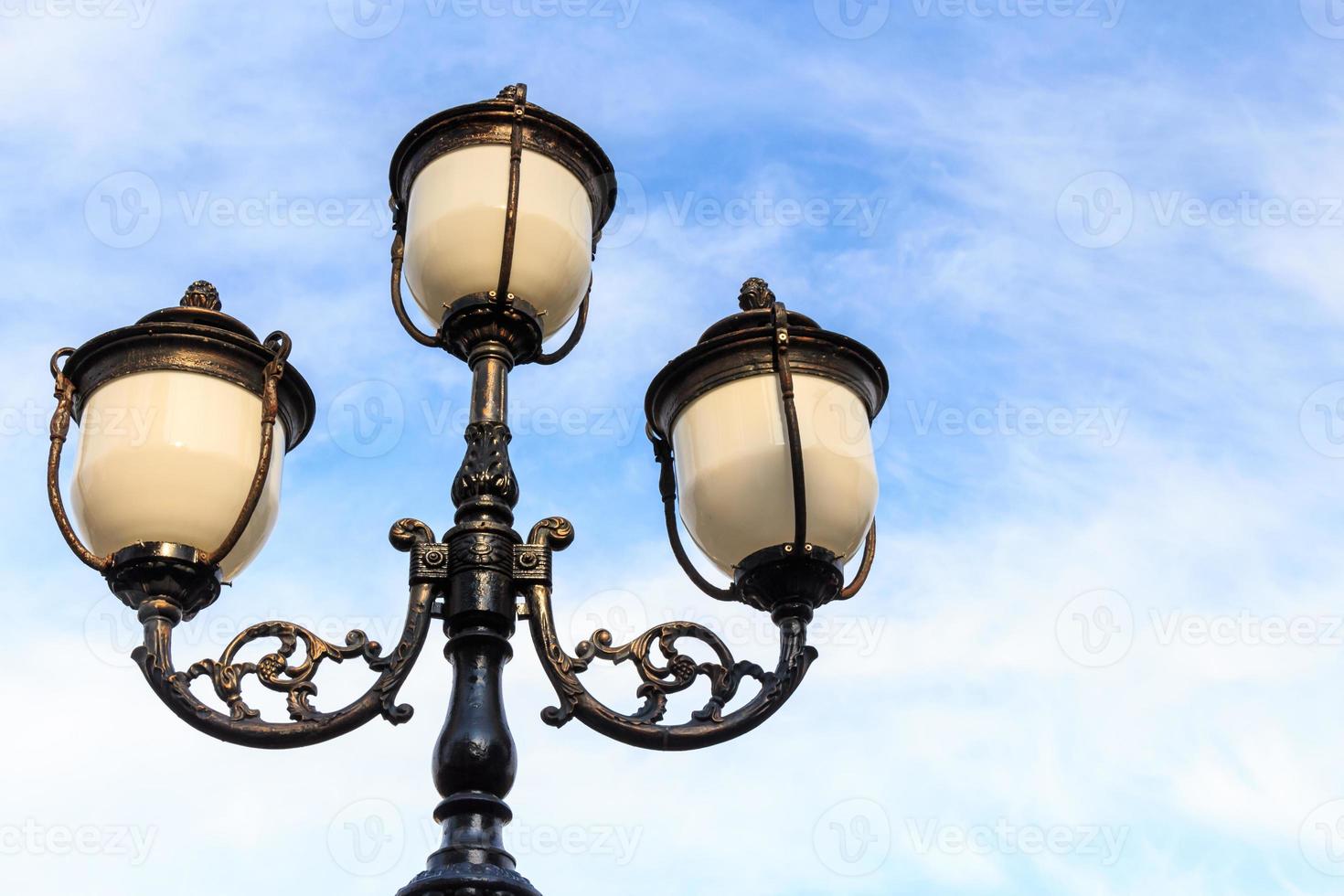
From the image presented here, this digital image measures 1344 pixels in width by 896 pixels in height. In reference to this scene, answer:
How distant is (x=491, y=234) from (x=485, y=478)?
2.15 ft

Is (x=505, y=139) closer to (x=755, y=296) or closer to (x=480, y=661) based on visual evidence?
(x=755, y=296)

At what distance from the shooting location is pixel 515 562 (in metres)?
3.64

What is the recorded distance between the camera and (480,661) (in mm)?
3561

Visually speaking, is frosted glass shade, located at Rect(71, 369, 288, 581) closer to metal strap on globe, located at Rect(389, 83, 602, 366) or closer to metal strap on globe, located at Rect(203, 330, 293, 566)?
metal strap on globe, located at Rect(203, 330, 293, 566)

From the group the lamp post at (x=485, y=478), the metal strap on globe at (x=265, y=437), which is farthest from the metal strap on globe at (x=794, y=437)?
the metal strap on globe at (x=265, y=437)

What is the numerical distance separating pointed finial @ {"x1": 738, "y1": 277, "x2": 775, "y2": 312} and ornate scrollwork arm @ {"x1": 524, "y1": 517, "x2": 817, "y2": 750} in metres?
0.88

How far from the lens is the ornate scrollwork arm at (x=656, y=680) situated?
3.52 meters

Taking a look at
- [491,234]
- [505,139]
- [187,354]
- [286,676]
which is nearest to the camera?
[286,676]

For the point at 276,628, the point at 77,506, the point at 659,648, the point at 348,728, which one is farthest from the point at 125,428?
the point at 659,648

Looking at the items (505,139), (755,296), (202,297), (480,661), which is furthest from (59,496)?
(755,296)

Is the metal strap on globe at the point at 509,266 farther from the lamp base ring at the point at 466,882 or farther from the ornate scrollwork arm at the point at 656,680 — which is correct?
the lamp base ring at the point at 466,882

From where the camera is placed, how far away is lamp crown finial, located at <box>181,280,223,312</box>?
159 inches

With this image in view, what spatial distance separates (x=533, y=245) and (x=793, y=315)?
0.67 m

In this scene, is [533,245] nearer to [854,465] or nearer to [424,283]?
[424,283]
